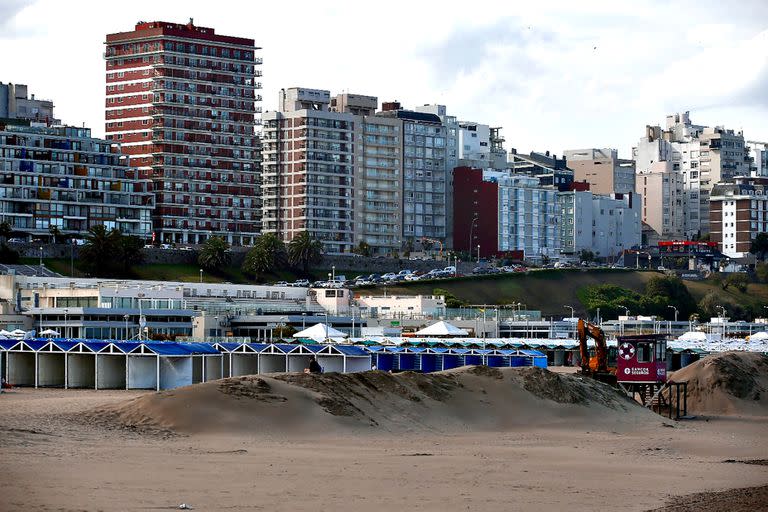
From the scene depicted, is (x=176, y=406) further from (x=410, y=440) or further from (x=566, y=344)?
(x=566, y=344)

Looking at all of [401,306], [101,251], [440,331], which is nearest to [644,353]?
[440,331]

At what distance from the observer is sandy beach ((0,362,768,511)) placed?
111ft

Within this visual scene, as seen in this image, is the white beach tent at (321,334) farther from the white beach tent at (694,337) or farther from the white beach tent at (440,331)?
the white beach tent at (694,337)

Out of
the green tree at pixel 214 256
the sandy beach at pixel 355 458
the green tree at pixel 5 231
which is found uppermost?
the green tree at pixel 5 231

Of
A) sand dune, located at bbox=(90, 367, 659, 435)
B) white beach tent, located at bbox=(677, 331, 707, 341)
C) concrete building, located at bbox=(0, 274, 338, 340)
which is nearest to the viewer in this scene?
sand dune, located at bbox=(90, 367, 659, 435)

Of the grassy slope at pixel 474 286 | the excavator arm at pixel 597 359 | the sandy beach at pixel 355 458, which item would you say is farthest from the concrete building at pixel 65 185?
the sandy beach at pixel 355 458

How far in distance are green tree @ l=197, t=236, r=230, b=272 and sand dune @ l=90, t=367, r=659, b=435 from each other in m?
112

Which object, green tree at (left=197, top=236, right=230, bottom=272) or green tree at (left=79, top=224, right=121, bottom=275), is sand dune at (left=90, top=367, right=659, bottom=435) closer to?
green tree at (left=79, top=224, right=121, bottom=275)

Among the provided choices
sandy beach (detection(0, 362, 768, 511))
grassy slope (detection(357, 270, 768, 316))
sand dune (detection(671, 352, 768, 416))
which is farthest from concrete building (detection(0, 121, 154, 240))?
sandy beach (detection(0, 362, 768, 511))

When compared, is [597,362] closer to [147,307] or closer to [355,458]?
[355,458]

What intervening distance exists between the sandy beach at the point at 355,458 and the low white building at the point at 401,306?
312 ft

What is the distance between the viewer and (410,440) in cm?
4956

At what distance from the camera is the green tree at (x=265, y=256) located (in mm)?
177750

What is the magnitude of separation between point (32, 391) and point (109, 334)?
5250cm
